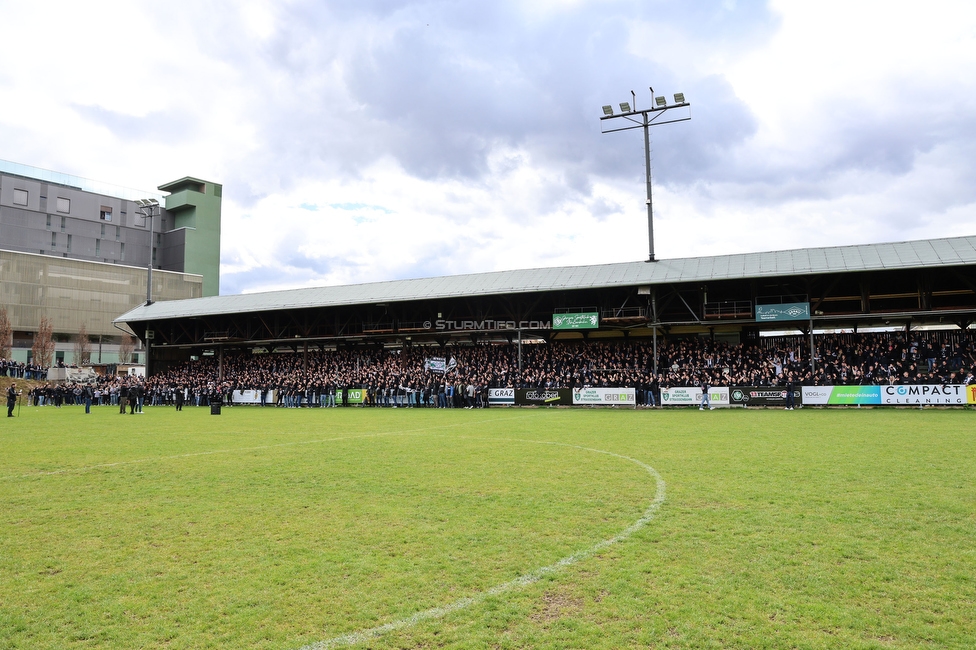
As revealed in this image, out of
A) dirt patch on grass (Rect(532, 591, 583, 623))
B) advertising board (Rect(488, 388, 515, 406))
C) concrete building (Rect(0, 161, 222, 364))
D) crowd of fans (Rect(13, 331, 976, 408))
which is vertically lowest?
dirt patch on grass (Rect(532, 591, 583, 623))

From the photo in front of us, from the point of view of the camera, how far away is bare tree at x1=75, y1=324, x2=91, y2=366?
264 feet

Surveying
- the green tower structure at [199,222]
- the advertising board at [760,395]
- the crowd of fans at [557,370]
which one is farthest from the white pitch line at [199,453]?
the green tower structure at [199,222]

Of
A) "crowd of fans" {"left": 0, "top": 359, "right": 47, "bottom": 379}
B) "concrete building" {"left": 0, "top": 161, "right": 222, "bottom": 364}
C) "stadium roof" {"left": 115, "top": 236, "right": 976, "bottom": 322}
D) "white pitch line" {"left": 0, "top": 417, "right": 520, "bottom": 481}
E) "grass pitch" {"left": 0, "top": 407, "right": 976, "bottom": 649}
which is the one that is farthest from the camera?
"concrete building" {"left": 0, "top": 161, "right": 222, "bottom": 364}

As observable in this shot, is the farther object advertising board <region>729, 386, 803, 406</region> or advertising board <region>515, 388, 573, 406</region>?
advertising board <region>515, 388, 573, 406</region>

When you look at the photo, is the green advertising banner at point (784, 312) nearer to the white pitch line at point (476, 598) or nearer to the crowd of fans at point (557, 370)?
the crowd of fans at point (557, 370)

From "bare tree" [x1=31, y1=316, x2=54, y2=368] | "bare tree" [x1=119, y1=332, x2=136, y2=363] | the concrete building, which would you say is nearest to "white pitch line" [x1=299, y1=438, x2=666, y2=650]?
the concrete building

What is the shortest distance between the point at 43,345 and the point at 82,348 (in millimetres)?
6361

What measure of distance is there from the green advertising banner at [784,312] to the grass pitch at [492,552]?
21507 millimetres

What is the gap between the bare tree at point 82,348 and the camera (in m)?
80.5

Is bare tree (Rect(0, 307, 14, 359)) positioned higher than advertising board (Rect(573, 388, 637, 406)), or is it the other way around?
bare tree (Rect(0, 307, 14, 359))

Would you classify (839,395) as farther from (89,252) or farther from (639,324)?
(89,252)

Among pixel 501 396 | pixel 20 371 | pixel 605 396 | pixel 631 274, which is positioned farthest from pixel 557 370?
pixel 20 371

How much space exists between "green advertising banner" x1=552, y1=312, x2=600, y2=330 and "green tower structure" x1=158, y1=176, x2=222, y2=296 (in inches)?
3249

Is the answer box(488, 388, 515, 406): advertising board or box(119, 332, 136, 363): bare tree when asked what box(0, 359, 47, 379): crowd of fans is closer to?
box(119, 332, 136, 363): bare tree
